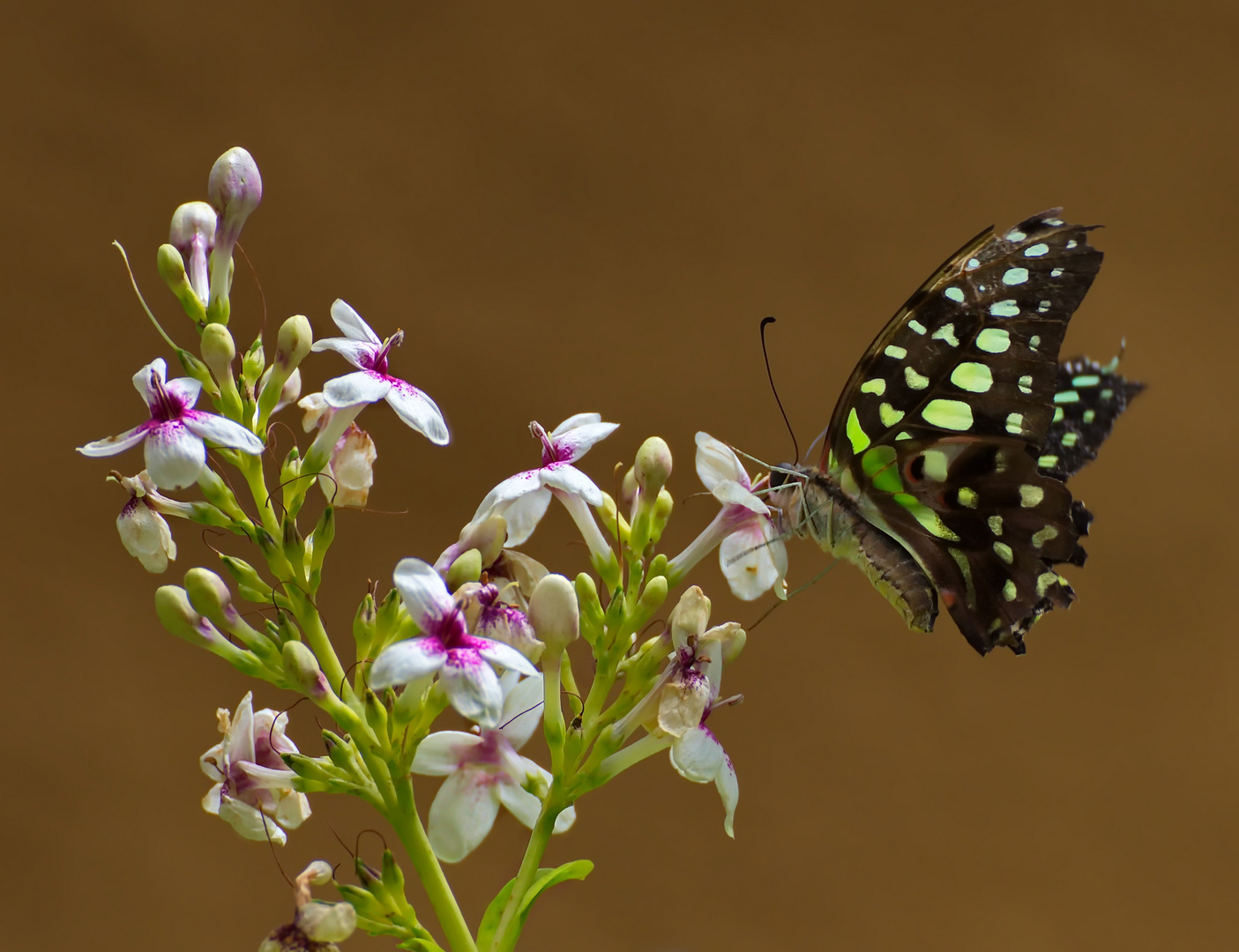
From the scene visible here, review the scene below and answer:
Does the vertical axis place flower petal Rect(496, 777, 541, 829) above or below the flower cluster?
Answer: below

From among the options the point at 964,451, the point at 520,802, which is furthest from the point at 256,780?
the point at 964,451

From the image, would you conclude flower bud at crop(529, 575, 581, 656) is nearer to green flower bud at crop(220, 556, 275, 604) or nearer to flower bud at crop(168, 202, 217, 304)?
green flower bud at crop(220, 556, 275, 604)

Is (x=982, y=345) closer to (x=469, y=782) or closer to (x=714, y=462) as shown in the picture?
(x=714, y=462)

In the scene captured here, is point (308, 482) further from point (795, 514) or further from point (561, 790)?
point (795, 514)

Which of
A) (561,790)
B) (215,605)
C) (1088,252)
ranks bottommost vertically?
(561,790)

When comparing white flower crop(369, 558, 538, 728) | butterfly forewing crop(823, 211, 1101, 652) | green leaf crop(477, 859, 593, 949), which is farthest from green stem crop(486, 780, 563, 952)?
butterfly forewing crop(823, 211, 1101, 652)

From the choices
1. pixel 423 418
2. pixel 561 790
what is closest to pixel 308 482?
pixel 423 418
